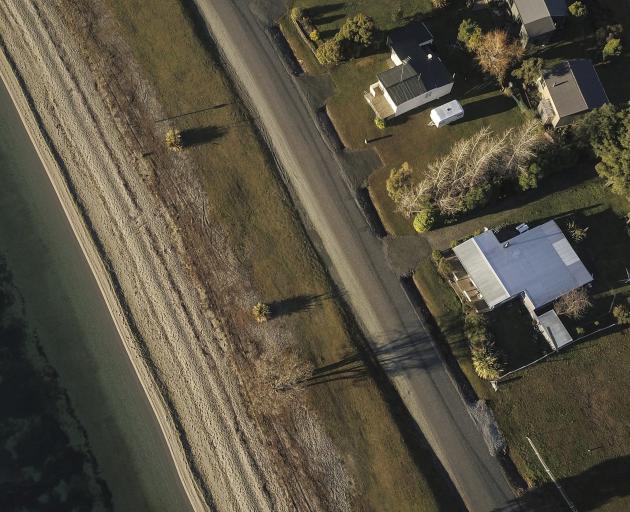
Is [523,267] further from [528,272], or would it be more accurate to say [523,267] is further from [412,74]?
[412,74]

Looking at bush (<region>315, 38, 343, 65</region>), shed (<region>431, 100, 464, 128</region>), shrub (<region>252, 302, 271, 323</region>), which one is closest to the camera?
shrub (<region>252, 302, 271, 323</region>)

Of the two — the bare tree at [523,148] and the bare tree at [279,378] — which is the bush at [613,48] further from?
the bare tree at [279,378]

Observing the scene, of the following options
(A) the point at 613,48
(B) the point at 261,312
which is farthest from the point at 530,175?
(B) the point at 261,312

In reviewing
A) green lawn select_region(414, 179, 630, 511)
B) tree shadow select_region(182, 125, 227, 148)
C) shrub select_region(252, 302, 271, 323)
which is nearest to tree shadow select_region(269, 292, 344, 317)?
shrub select_region(252, 302, 271, 323)

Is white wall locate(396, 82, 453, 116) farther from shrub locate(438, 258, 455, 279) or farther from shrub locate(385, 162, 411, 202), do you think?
shrub locate(438, 258, 455, 279)

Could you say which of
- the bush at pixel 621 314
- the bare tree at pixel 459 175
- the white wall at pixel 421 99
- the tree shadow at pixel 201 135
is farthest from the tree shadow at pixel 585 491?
the tree shadow at pixel 201 135

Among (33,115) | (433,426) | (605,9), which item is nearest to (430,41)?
(605,9)

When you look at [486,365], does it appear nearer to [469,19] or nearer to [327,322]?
[327,322]
